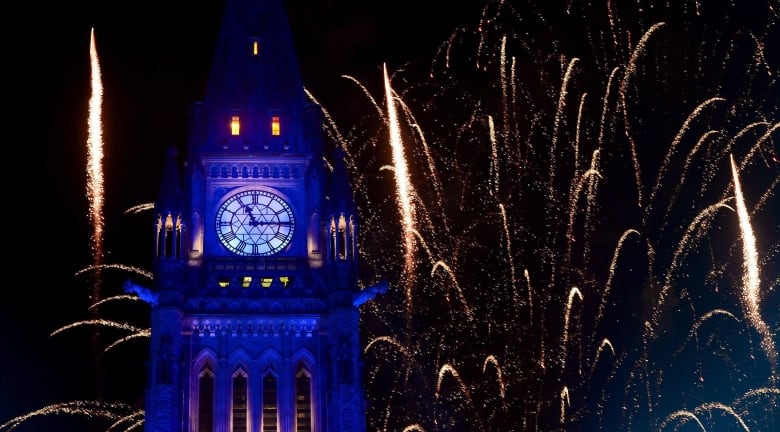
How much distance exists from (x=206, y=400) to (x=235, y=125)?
54.6ft

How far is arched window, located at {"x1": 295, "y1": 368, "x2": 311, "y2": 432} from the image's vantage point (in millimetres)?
75688

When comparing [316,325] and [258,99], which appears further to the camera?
[258,99]

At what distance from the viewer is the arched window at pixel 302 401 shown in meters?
75.7

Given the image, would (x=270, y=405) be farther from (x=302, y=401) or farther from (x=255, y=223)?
(x=255, y=223)

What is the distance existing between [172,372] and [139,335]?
35.8 ft

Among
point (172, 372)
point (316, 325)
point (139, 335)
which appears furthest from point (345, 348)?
point (139, 335)

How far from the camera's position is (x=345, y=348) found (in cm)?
7494

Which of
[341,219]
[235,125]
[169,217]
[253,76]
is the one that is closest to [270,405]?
[341,219]

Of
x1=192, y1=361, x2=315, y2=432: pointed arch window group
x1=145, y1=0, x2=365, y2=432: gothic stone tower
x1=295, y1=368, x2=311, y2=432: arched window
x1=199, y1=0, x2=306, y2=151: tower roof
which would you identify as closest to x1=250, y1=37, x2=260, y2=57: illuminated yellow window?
x1=199, y1=0, x2=306, y2=151: tower roof

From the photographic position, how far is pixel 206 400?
7575cm

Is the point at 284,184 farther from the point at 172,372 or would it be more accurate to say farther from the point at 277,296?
the point at 172,372

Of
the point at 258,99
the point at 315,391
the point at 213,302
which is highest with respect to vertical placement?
the point at 258,99

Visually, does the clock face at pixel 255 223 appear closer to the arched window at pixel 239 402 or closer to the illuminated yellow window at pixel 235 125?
the illuminated yellow window at pixel 235 125

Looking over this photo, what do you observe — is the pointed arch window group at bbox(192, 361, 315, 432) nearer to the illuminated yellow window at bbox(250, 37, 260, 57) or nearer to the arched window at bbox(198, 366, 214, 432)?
the arched window at bbox(198, 366, 214, 432)
